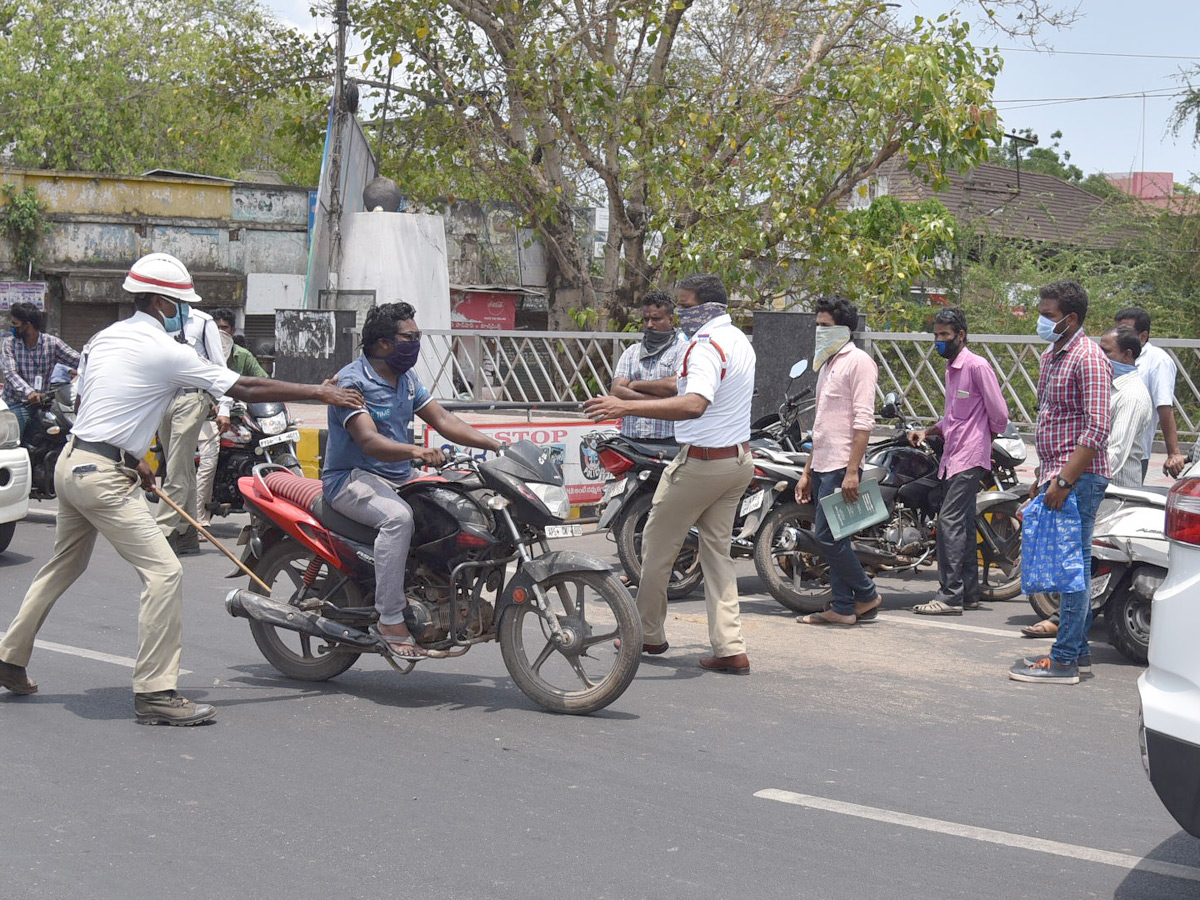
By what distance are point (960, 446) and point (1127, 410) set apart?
101 centimetres

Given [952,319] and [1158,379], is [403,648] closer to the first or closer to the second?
[952,319]

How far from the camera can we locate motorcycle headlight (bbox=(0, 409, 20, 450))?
943cm

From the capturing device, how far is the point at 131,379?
18.3 feet

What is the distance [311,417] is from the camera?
16.7 meters

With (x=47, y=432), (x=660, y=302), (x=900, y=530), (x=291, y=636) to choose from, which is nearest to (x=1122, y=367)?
(x=900, y=530)

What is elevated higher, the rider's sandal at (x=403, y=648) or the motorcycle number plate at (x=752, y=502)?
the motorcycle number plate at (x=752, y=502)

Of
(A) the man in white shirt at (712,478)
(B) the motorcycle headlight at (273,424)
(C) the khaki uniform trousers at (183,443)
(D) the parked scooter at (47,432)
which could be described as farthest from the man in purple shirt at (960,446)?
(D) the parked scooter at (47,432)

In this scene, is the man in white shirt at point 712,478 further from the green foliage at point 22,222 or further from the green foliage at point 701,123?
the green foliage at point 22,222

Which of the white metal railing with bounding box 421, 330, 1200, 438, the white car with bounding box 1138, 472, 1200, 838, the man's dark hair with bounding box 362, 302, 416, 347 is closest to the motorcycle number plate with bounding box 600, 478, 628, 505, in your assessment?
the man's dark hair with bounding box 362, 302, 416, 347

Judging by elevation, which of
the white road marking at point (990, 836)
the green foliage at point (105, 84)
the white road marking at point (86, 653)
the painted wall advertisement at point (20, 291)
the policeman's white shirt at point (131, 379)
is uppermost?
the green foliage at point (105, 84)

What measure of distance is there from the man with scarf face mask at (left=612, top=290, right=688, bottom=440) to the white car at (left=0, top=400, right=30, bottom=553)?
4.21m

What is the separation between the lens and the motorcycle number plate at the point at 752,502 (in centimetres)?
838

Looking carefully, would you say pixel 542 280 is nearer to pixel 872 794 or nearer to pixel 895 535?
pixel 895 535

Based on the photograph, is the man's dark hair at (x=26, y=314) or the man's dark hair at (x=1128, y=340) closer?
the man's dark hair at (x=1128, y=340)
